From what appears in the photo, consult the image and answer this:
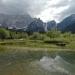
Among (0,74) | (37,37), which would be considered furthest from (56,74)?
(37,37)

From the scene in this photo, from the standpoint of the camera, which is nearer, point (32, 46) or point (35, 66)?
point (35, 66)

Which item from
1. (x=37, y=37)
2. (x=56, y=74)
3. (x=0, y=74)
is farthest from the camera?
(x=37, y=37)

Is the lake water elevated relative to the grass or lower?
elevated

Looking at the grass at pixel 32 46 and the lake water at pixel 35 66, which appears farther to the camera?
the grass at pixel 32 46

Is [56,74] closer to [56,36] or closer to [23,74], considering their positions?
[23,74]

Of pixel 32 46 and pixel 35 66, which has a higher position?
pixel 35 66

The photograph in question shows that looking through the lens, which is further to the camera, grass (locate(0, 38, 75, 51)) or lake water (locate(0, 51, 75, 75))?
grass (locate(0, 38, 75, 51))

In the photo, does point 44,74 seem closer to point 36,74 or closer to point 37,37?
point 36,74

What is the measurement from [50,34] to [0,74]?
154137 millimetres

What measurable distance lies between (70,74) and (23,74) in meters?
7.39

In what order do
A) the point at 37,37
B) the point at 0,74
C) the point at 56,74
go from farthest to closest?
the point at 37,37, the point at 56,74, the point at 0,74

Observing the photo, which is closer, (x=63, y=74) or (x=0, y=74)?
(x=0, y=74)

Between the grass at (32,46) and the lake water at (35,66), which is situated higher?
the lake water at (35,66)

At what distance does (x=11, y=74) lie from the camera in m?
31.3
